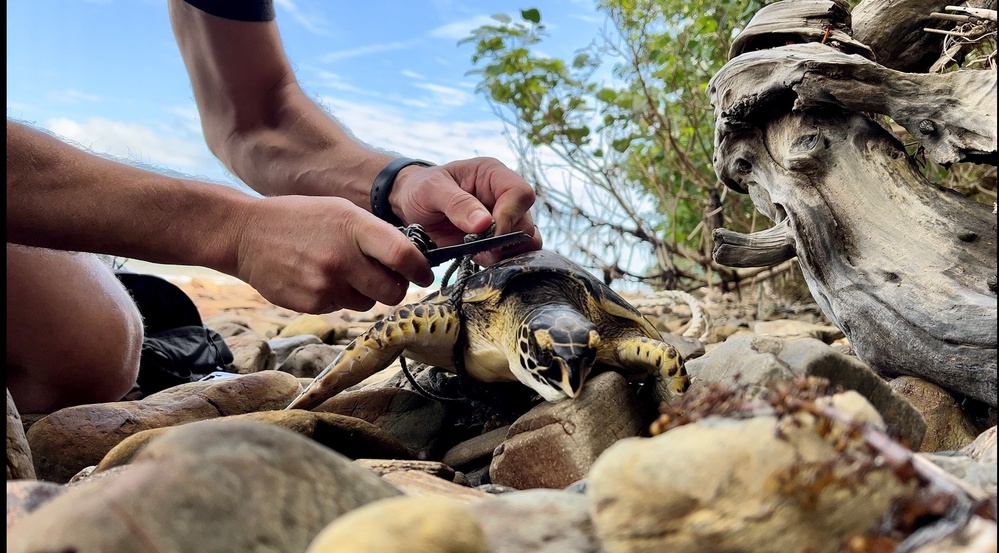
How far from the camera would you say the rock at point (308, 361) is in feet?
13.1

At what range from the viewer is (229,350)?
166 inches

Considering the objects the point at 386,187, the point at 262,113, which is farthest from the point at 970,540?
the point at 262,113

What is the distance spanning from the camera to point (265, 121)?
13.3 ft

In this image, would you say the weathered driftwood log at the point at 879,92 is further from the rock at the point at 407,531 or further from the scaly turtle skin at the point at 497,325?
the rock at the point at 407,531

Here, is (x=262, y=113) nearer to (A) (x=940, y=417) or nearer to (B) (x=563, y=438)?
(B) (x=563, y=438)

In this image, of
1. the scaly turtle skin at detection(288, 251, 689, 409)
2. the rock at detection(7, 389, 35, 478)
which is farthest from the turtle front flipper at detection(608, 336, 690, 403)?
the rock at detection(7, 389, 35, 478)

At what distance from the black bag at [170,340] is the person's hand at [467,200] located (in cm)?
156

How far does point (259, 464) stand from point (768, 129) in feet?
6.97

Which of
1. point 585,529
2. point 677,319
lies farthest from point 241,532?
point 677,319

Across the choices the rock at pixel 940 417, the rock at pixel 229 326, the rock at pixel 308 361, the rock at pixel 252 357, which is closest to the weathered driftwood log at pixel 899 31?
the rock at pixel 940 417

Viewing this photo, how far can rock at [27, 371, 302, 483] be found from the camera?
2.08 metres

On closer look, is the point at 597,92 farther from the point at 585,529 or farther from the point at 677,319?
the point at 585,529

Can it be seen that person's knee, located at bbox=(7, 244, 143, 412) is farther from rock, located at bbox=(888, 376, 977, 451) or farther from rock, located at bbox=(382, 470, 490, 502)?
rock, located at bbox=(888, 376, 977, 451)

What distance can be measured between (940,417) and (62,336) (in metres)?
3.55
